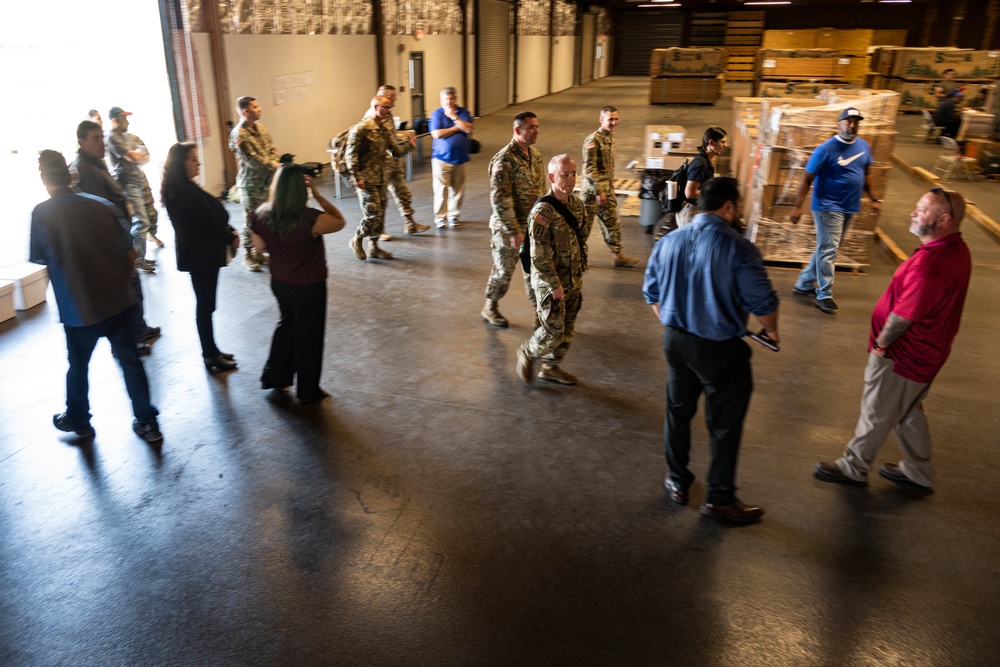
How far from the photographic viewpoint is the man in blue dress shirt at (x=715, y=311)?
344 centimetres

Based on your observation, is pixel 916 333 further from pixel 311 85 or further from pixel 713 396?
pixel 311 85

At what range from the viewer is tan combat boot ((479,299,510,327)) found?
6.67 m

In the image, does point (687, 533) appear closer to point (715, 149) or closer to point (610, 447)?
point (610, 447)

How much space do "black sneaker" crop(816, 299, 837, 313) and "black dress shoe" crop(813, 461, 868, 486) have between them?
3.08 meters

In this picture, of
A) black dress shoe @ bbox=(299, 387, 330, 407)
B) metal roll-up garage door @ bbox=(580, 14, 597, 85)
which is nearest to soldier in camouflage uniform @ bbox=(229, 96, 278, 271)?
black dress shoe @ bbox=(299, 387, 330, 407)

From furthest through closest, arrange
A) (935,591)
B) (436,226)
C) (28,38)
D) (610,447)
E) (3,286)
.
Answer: (436,226) < (28,38) < (3,286) < (610,447) < (935,591)

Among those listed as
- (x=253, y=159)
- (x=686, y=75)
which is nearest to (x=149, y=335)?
(x=253, y=159)

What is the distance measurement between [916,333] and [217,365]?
488cm

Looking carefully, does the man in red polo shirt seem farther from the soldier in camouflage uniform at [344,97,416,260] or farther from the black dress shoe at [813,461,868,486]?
the soldier in camouflage uniform at [344,97,416,260]

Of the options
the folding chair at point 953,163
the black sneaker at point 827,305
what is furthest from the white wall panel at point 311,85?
the folding chair at point 953,163

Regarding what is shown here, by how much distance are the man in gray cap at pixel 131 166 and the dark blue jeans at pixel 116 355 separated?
10.2 ft

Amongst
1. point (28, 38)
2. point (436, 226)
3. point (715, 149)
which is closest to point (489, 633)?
point (715, 149)

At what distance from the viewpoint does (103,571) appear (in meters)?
3.59

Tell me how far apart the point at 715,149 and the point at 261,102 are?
8106 mm
